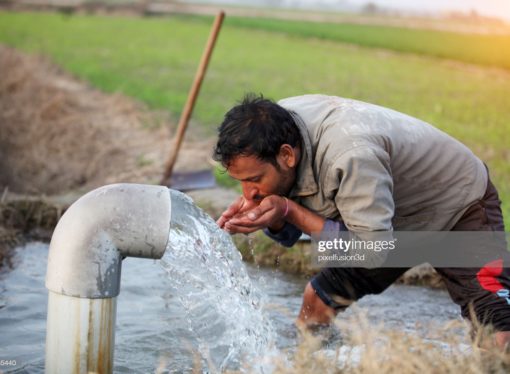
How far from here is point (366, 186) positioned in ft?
10.5

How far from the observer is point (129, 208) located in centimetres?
305

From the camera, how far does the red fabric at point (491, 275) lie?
11.7ft

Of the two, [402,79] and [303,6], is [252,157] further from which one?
[303,6]

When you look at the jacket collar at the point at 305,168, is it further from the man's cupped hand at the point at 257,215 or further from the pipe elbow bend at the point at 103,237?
the pipe elbow bend at the point at 103,237

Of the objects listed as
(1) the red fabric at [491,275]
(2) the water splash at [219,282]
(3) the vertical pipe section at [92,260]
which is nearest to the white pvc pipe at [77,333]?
(3) the vertical pipe section at [92,260]

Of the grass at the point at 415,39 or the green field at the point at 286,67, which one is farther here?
the grass at the point at 415,39

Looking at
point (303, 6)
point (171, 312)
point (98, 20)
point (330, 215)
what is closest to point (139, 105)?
point (171, 312)

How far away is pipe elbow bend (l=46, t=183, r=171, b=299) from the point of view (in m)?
3.02

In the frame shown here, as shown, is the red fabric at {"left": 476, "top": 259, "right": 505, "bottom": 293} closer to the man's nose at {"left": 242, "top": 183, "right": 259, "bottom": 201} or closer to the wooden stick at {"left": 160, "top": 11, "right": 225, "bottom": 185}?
the man's nose at {"left": 242, "top": 183, "right": 259, "bottom": 201}

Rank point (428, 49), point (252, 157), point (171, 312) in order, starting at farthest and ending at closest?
1. point (428, 49)
2. point (171, 312)
3. point (252, 157)

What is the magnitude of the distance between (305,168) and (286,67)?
14.5 metres

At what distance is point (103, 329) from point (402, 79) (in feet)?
44.8

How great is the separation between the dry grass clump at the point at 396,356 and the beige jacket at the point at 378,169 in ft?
1.63

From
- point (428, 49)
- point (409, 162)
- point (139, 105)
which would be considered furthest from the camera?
point (428, 49)
